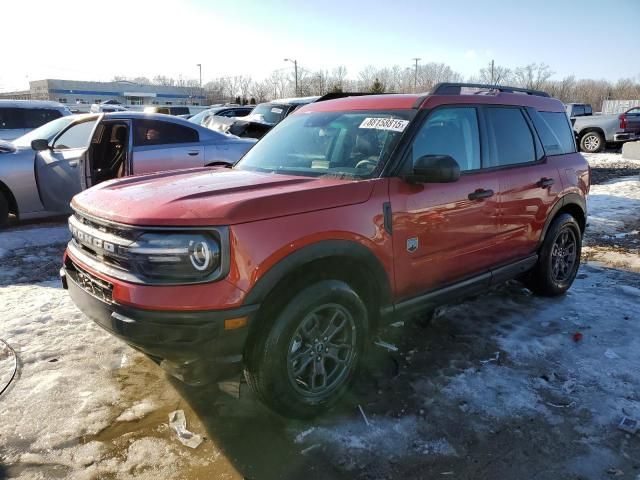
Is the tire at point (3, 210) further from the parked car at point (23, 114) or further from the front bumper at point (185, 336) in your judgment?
the front bumper at point (185, 336)

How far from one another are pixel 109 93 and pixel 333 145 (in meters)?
88.3

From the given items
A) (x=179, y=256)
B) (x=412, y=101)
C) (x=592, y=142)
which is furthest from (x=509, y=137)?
(x=592, y=142)

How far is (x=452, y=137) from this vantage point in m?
3.72

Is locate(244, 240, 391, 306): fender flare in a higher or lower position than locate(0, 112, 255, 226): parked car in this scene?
lower

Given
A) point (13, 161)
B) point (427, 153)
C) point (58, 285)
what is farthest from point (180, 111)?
point (427, 153)

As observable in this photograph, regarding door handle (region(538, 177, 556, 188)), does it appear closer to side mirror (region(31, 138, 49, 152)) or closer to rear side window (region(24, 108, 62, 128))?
side mirror (region(31, 138, 49, 152))

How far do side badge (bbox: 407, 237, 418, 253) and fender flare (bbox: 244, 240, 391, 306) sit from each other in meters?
0.26

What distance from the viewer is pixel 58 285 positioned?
4.95 m

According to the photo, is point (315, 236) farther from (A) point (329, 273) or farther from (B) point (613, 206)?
(B) point (613, 206)

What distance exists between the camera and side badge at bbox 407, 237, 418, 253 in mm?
3231

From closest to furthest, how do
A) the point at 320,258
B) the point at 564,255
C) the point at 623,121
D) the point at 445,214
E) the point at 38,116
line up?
the point at 320,258 → the point at 445,214 → the point at 564,255 → the point at 38,116 → the point at 623,121

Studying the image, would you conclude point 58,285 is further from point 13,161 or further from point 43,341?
point 13,161

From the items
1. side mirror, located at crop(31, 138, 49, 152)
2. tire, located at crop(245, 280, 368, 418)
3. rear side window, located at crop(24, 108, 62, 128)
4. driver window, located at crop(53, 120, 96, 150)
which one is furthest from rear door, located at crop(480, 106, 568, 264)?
rear side window, located at crop(24, 108, 62, 128)

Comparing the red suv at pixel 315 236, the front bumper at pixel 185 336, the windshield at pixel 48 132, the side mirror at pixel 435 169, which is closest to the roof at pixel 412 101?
the red suv at pixel 315 236
